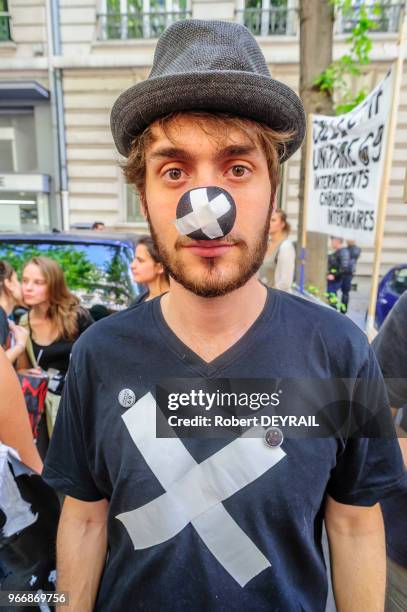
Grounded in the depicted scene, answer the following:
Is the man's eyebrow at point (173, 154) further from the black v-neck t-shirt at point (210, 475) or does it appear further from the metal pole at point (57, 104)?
the metal pole at point (57, 104)

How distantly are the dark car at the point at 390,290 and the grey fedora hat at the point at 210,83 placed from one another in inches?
225

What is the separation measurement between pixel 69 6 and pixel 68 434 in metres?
13.1

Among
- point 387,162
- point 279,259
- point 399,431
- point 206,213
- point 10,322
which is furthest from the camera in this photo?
point 279,259

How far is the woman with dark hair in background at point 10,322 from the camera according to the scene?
2.22 meters

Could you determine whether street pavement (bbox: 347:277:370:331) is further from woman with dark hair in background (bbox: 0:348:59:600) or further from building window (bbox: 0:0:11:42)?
building window (bbox: 0:0:11:42)

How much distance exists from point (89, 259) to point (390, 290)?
487 cm

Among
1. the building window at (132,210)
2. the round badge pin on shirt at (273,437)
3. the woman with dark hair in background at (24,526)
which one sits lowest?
the building window at (132,210)

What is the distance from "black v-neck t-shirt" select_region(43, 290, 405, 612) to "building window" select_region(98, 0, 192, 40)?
478 inches

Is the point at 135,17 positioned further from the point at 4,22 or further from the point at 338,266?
the point at 338,266

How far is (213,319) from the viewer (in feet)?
3.68

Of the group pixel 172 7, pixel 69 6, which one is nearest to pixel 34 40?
pixel 69 6

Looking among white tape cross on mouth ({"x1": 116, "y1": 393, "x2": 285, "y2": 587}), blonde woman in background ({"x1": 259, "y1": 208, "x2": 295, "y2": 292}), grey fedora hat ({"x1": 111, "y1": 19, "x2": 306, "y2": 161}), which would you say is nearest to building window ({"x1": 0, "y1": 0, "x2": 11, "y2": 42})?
blonde woman in background ({"x1": 259, "y1": 208, "x2": 295, "y2": 292})

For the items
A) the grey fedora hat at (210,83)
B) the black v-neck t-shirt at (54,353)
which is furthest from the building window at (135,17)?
the grey fedora hat at (210,83)

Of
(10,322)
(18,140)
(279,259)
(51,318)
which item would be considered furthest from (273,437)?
(18,140)
